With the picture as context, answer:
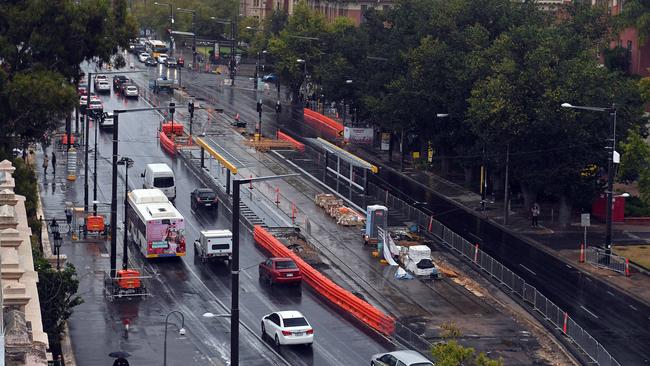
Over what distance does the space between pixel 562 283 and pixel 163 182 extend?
98.1 feet

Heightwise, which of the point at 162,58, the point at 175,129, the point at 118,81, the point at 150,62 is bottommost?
the point at 175,129

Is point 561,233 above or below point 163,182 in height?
below

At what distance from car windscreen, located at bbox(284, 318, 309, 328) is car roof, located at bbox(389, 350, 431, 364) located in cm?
558

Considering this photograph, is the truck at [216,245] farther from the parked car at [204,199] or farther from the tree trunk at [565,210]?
the tree trunk at [565,210]

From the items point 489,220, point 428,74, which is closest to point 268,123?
point 428,74

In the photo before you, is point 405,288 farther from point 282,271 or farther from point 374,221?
point 374,221

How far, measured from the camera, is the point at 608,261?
236 feet

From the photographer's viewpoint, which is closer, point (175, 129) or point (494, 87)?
point (494, 87)

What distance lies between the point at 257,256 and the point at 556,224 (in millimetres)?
20131

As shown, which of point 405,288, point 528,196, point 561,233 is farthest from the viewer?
point 528,196

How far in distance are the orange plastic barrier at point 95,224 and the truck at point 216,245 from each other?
8393 mm

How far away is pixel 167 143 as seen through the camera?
108 meters

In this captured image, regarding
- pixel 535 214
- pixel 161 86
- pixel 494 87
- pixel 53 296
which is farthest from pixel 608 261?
pixel 161 86

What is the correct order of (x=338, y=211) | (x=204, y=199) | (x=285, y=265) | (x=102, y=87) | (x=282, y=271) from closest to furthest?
(x=282, y=271), (x=285, y=265), (x=338, y=211), (x=204, y=199), (x=102, y=87)
